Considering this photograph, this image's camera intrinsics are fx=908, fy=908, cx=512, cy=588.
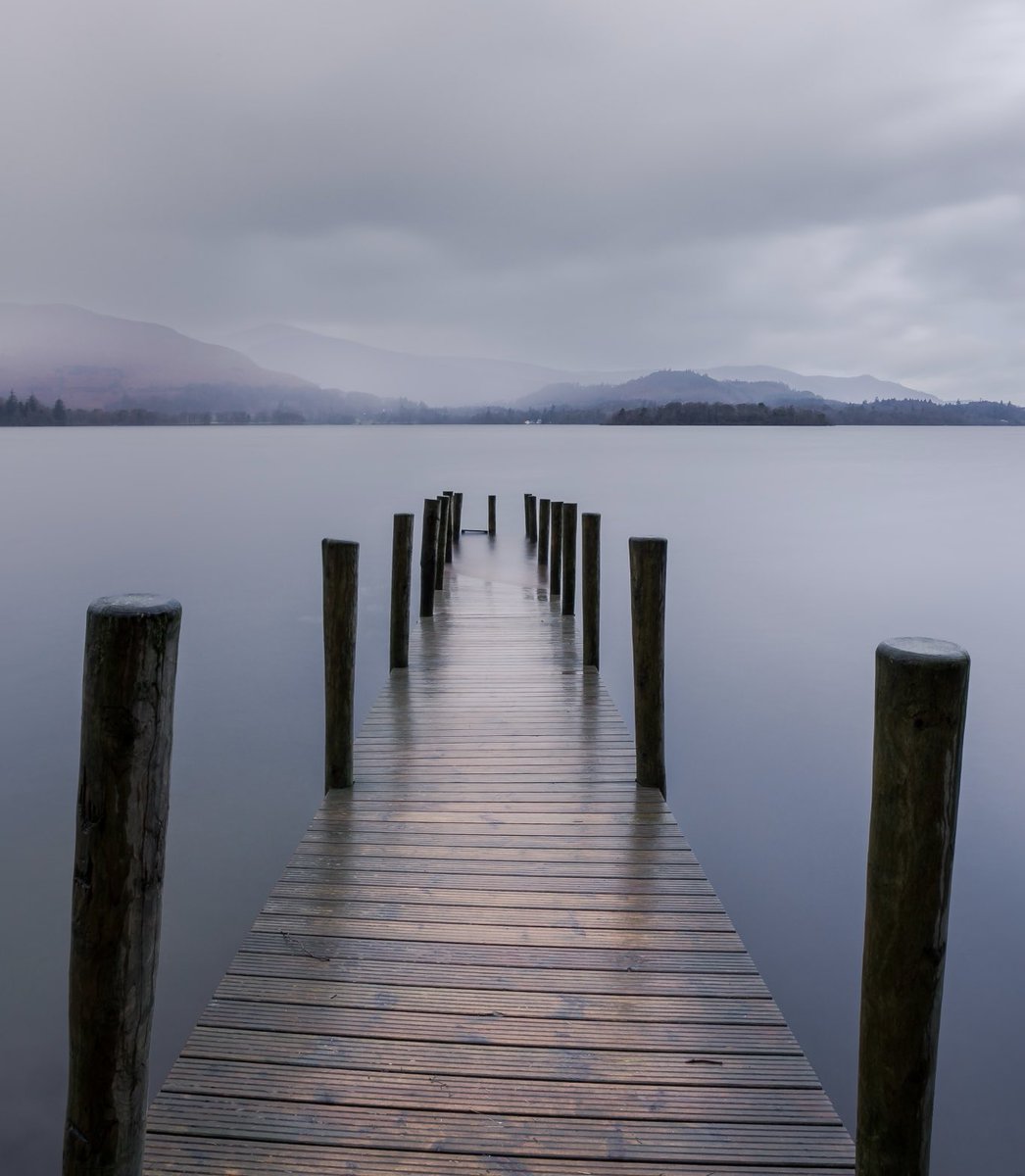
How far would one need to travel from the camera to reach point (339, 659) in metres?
4.79

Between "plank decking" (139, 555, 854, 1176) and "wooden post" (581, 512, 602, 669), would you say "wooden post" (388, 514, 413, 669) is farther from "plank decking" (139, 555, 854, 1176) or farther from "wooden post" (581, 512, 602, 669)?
"plank decking" (139, 555, 854, 1176)

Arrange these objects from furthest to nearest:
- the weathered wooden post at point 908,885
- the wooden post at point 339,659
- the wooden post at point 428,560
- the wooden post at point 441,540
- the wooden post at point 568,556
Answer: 1. the wooden post at point 441,540
2. the wooden post at point 568,556
3. the wooden post at point 428,560
4. the wooden post at point 339,659
5. the weathered wooden post at point 908,885

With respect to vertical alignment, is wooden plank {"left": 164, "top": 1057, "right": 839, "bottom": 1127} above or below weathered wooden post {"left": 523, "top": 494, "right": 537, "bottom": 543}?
below

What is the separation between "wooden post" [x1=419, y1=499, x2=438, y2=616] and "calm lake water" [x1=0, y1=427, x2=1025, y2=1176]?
151cm

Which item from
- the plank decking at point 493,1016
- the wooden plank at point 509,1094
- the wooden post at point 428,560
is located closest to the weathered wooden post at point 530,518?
the wooden post at point 428,560

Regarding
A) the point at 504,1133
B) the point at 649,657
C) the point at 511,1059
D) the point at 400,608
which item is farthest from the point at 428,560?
the point at 504,1133

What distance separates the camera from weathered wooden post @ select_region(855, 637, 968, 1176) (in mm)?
1881

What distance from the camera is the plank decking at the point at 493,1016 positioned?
2266 millimetres

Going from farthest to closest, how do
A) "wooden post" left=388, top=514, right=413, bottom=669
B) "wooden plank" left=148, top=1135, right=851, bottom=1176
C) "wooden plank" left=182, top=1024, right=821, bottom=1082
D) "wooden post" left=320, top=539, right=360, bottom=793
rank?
"wooden post" left=388, top=514, right=413, bottom=669 < "wooden post" left=320, top=539, right=360, bottom=793 < "wooden plank" left=182, top=1024, right=821, bottom=1082 < "wooden plank" left=148, top=1135, right=851, bottom=1176

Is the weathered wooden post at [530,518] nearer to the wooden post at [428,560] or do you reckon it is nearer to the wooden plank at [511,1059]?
the wooden post at [428,560]

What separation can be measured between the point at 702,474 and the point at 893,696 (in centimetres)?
5801

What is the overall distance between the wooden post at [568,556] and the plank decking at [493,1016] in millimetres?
5853

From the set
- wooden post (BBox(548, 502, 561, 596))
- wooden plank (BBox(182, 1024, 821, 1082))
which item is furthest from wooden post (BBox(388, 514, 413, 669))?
wooden plank (BBox(182, 1024, 821, 1082))

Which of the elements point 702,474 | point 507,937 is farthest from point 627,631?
point 702,474
